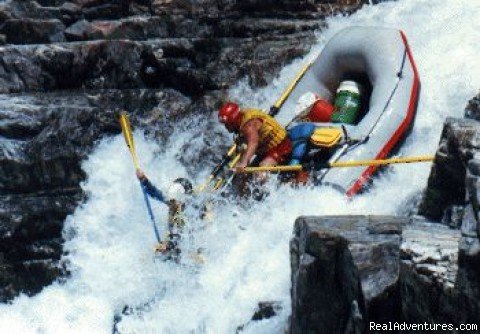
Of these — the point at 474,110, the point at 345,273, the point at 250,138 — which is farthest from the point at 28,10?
the point at 345,273

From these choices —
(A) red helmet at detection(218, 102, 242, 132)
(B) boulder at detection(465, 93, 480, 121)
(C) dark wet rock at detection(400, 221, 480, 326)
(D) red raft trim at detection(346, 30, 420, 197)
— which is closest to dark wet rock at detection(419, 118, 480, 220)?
(C) dark wet rock at detection(400, 221, 480, 326)

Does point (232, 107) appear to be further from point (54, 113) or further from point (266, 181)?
point (54, 113)

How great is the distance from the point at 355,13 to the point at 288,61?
1.95m

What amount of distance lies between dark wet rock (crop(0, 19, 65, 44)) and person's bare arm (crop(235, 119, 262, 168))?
4952mm

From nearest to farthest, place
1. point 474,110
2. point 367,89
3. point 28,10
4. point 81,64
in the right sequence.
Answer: point 474,110, point 367,89, point 81,64, point 28,10

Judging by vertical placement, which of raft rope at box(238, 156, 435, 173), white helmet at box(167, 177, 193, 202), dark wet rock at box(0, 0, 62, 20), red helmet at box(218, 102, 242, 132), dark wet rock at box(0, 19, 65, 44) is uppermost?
dark wet rock at box(0, 0, 62, 20)

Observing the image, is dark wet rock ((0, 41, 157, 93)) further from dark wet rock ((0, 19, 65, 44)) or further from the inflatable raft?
the inflatable raft

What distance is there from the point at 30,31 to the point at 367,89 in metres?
5.54

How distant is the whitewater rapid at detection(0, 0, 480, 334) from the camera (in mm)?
5863

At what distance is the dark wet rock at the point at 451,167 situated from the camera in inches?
147

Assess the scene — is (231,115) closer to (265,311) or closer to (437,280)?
(265,311)

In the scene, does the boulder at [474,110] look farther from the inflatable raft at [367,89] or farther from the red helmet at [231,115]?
the red helmet at [231,115]

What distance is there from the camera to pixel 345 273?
12.5 ft

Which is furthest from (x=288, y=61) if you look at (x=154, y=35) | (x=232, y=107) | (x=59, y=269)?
(x=59, y=269)
